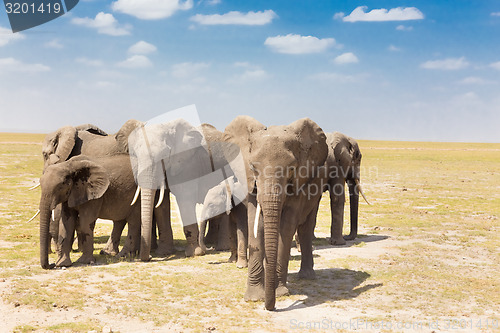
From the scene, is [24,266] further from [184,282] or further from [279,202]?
[279,202]

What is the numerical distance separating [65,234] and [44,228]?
839mm

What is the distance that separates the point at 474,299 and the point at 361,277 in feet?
7.56

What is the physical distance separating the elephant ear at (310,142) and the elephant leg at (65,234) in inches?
238

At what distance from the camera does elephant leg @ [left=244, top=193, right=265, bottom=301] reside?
8906 mm

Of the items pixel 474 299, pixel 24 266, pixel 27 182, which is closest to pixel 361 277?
pixel 474 299

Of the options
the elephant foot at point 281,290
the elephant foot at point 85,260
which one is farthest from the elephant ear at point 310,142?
the elephant foot at point 85,260

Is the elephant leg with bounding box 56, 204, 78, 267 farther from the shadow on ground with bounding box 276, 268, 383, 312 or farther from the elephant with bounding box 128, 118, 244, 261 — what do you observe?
the shadow on ground with bounding box 276, 268, 383, 312

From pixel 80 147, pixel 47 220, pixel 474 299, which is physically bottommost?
pixel 474 299

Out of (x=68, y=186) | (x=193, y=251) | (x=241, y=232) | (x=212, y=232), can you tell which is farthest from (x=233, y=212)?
(x=68, y=186)

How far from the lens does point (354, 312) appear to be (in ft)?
28.5

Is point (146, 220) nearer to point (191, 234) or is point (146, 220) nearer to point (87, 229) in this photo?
point (87, 229)

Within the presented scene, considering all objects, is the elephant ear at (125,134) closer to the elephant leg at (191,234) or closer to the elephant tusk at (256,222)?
the elephant leg at (191,234)

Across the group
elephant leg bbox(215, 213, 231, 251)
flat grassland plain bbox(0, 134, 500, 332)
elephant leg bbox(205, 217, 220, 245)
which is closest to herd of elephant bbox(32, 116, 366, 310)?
elephant leg bbox(215, 213, 231, 251)

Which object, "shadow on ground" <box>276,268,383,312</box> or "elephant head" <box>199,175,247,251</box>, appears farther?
"elephant head" <box>199,175,247,251</box>
